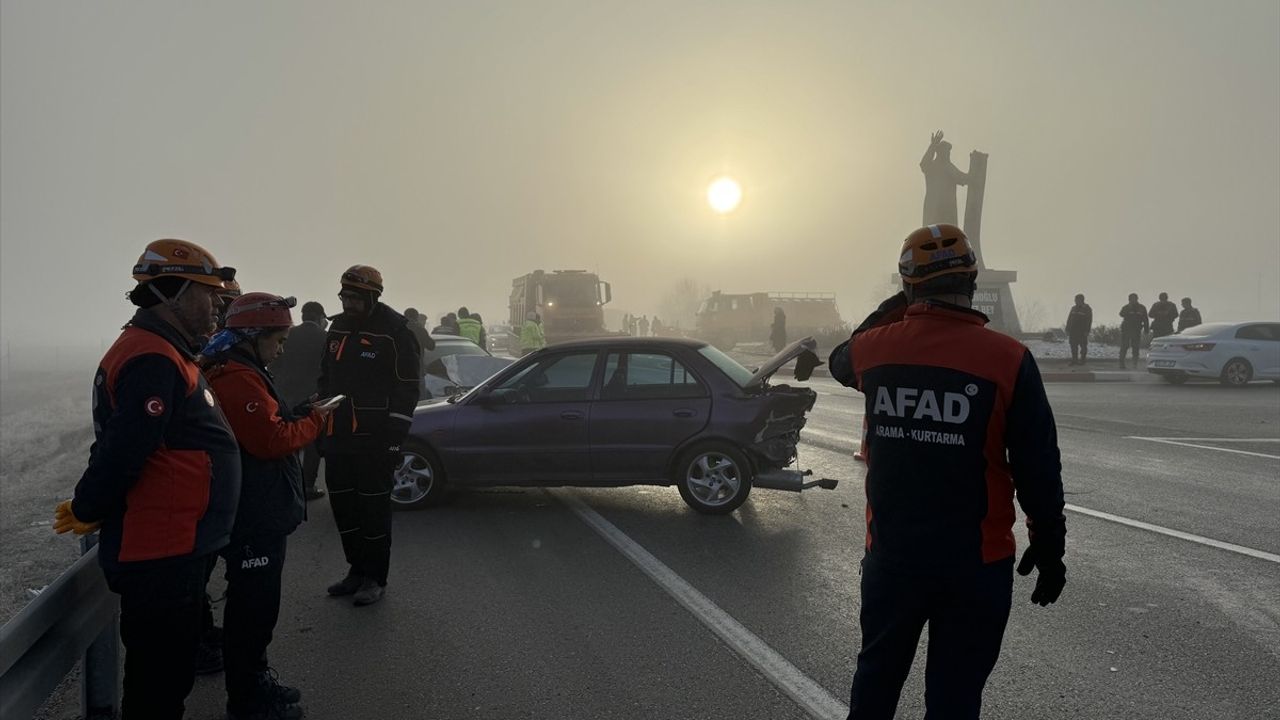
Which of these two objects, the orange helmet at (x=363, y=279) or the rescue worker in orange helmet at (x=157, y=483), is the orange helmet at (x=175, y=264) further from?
the orange helmet at (x=363, y=279)

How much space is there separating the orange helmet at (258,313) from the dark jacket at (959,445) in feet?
8.82

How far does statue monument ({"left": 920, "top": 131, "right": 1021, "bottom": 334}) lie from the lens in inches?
1256

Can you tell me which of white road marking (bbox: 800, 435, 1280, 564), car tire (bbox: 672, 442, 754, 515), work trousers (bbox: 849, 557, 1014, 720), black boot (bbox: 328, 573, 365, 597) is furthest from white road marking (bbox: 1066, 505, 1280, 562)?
black boot (bbox: 328, 573, 365, 597)

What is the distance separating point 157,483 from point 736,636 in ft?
9.58

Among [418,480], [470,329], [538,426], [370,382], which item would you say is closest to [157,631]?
[370,382]

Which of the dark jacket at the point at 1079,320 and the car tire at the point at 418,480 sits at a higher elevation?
the dark jacket at the point at 1079,320

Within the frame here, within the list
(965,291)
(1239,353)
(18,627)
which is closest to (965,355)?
(965,291)

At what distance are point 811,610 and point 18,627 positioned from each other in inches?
148

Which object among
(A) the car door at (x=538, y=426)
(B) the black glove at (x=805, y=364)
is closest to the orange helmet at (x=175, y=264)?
(B) the black glove at (x=805, y=364)

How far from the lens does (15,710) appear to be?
8.91 ft

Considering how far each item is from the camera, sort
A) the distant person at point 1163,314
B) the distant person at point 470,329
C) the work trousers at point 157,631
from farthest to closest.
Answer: the distant person at point 1163,314
the distant person at point 470,329
the work trousers at point 157,631

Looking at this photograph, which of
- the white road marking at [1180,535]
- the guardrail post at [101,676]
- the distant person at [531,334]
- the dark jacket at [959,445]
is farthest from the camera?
the distant person at [531,334]

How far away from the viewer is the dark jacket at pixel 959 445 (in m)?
2.52

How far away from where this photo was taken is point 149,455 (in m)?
2.77
